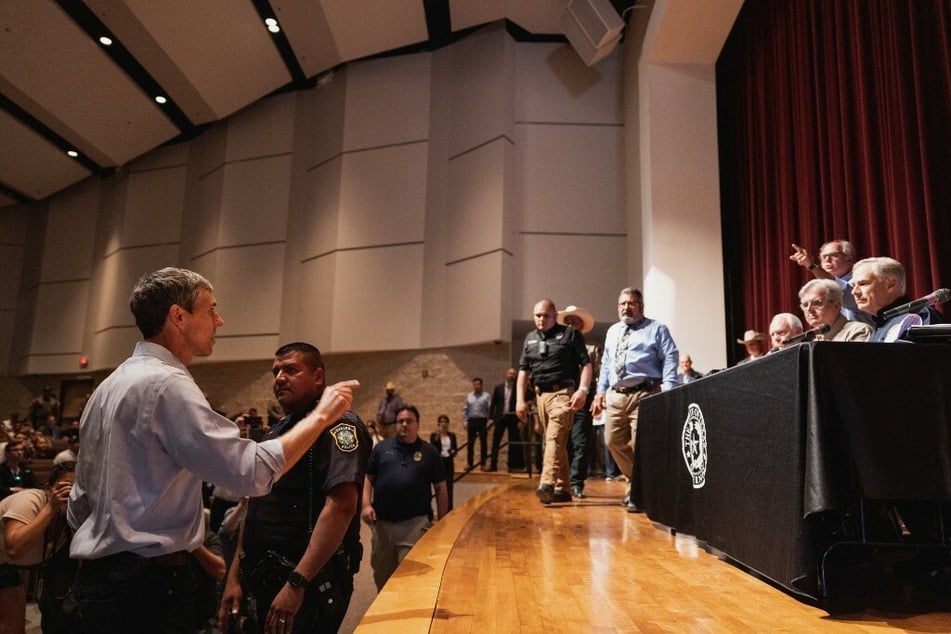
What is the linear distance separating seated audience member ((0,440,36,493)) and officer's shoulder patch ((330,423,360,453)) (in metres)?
4.40

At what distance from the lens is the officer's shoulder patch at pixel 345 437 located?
206cm

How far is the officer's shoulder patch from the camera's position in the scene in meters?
2.06

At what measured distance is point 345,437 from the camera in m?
2.08

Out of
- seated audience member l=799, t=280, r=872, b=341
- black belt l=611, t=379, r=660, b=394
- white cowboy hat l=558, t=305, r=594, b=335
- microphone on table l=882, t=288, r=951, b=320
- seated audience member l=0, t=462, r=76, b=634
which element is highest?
white cowboy hat l=558, t=305, r=594, b=335

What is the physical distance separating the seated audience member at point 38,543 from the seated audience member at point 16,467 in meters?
2.51

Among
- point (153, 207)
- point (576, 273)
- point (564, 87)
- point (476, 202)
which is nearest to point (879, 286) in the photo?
point (576, 273)

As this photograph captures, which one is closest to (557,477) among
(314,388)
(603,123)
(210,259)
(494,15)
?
(314,388)

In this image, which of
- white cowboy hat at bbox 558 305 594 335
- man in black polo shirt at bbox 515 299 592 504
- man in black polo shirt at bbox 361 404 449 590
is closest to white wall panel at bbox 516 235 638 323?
white cowboy hat at bbox 558 305 594 335

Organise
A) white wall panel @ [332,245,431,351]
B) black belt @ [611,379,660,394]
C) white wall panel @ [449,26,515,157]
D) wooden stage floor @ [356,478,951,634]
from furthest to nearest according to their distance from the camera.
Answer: white wall panel @ [332,245,431,351]
white wall panel @ [449,26,515,157]
black belt @ [611,379,660,394]
wooden stage floor @ [356,478,951,634]

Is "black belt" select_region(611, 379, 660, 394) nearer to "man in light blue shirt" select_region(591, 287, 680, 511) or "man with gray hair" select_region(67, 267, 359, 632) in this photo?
"man in light blue shirt" select_region(591, 287, 680, 511)

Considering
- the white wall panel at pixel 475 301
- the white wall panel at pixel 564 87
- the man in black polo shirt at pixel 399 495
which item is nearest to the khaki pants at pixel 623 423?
the man in black polo shirt at pixel 399 495

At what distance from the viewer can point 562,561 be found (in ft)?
8.30

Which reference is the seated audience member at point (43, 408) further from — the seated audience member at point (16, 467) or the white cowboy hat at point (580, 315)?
the white cowboy hat at point (580, 315)

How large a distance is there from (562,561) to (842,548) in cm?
103
